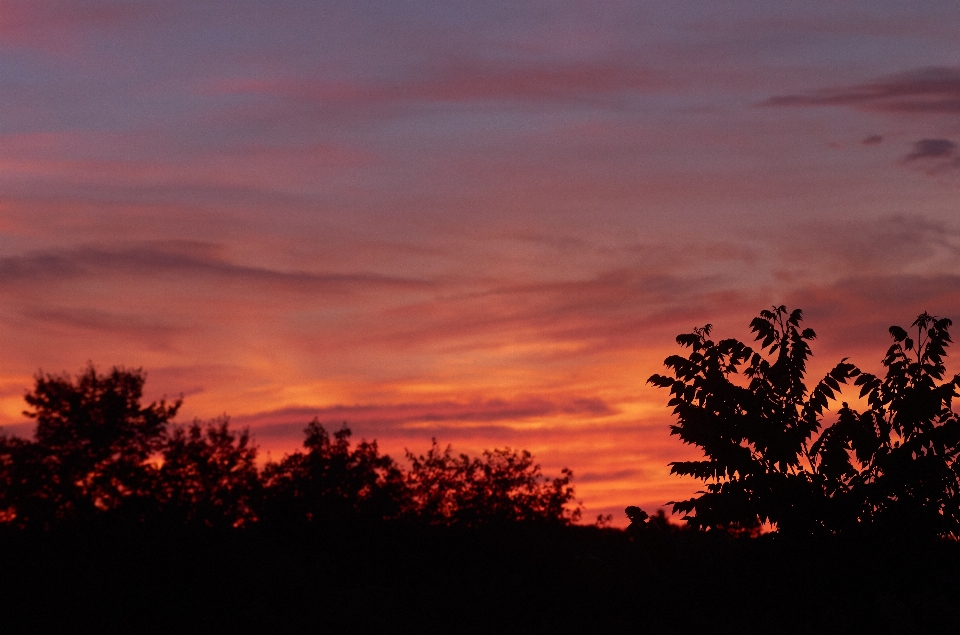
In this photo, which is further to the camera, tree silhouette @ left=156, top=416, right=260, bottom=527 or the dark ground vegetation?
tree silhouette @ left=156, top=416, right=260, bottom=527

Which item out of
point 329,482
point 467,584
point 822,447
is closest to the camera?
point 822,447

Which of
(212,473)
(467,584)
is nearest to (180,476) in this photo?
(212,473)

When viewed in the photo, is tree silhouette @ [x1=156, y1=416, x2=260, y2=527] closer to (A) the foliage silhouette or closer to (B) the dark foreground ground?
(B) the dark foreground ground

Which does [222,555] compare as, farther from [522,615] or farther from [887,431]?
[887,431]

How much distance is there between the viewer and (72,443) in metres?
77.6

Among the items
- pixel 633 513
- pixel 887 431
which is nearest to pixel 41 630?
pixel 633 513

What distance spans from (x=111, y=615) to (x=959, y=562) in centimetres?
2536

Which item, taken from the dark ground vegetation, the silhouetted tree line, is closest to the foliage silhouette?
the dark ground vegetation

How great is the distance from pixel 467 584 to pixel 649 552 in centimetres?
1268

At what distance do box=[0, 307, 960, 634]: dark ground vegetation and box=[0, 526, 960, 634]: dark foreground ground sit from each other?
6cm

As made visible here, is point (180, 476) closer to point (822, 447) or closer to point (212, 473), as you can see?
point (212, 473)

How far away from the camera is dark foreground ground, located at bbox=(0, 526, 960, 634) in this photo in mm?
17578

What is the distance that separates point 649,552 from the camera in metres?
24.2

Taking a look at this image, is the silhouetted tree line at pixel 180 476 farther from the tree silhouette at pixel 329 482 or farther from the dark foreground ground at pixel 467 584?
the dark foreground ground at pixel 467 584
